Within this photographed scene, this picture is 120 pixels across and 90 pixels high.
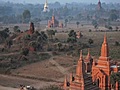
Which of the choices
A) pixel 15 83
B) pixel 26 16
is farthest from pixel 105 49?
pixel 26 16

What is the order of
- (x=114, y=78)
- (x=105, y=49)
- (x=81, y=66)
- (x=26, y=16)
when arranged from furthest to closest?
1. (x=26, y=16)
2. (x=105, y=49)
3. (x=114, y=78)
4. (x=81, y=66)

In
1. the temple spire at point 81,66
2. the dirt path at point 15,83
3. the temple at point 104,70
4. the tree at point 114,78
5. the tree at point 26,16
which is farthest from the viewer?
the tree at point 26,16

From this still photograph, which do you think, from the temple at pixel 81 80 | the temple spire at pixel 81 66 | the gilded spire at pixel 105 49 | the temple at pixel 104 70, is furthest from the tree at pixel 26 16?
the temple spire at pixel 81 66

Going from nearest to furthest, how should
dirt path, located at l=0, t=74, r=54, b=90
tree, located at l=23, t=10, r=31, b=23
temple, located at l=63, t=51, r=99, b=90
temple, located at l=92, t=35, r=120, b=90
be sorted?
temple, located at l=63, t=51, r=99, b=90, temple, located at l=92, t=35, r=120, b=90, dirt path, located at l=0, t=74, r=54, b=90, tree, located at l=23, t=10, r=31, b=23

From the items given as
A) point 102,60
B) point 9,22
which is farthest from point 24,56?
point 9,22

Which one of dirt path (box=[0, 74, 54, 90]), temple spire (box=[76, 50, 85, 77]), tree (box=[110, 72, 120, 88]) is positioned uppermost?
temple spire (box=[76, 50, 85, 77])

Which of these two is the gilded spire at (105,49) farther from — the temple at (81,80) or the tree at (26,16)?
the tree at (26,16)

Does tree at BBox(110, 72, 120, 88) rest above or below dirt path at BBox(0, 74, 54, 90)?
above

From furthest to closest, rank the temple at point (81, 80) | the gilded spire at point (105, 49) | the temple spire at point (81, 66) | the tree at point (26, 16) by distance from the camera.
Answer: the tree at point (26, 16) → the gilded spire at point (105, 49) → the temple at point (81, 80) → the temple spire at point (81, 66)

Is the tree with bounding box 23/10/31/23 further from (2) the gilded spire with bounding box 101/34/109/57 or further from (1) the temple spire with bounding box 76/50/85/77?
(1) the temple spire with bounding box 76/50/85/77

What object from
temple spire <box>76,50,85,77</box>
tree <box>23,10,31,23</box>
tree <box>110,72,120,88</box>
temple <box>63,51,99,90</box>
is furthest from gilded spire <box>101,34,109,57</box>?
tree <box>23,10,31,23</box>

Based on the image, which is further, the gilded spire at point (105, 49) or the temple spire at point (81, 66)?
the gilded spire at point (105, 49)

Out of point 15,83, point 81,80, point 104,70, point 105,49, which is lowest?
point 15,83

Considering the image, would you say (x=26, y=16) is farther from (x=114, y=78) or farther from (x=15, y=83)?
(x=114, y=78)
